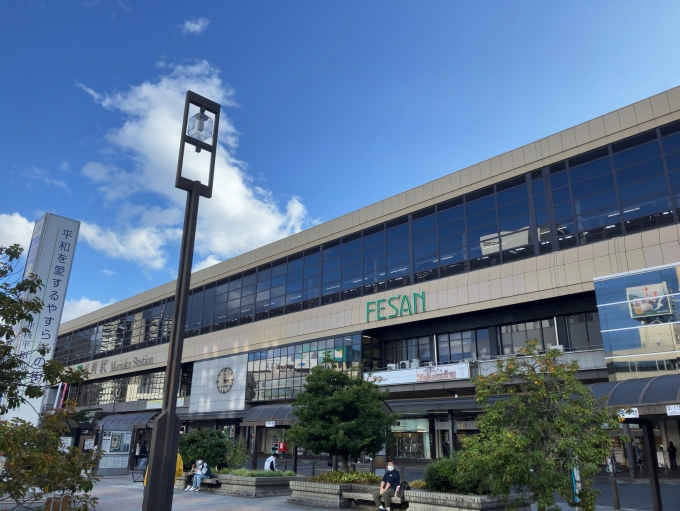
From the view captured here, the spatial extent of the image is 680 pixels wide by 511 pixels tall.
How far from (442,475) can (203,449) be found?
1330 cm

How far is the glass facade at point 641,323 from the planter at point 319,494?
16.9 meters

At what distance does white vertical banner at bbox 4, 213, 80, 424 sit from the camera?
15.7 meters

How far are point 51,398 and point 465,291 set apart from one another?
6760 centimetres

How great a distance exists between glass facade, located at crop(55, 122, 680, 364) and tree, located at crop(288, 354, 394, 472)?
18.0 metres

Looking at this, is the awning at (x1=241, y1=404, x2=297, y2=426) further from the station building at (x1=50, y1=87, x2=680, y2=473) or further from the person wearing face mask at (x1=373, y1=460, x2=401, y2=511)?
the person wearing face mask at (x1=373, y1=460, x2=401, y2=511)

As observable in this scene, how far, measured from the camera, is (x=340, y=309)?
42656mm

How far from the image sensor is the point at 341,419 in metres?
19.0

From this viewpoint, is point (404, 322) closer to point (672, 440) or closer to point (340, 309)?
point (340, 309)

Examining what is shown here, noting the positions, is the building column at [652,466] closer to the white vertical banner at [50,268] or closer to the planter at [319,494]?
the planter at [319,494]

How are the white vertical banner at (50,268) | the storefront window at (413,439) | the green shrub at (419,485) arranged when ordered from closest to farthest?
the green shrub at (419,485) < the white vertical banner at (50,268) < the storefront window at (413,439)

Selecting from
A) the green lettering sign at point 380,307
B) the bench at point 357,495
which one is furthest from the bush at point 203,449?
the green lettering sign at point 380,307

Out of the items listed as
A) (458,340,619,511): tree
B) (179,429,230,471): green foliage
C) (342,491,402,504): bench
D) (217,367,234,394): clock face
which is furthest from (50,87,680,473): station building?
(458,340,619,511): tree

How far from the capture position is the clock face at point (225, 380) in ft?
165

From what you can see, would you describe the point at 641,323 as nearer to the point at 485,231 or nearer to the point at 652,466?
the point at 485,231
